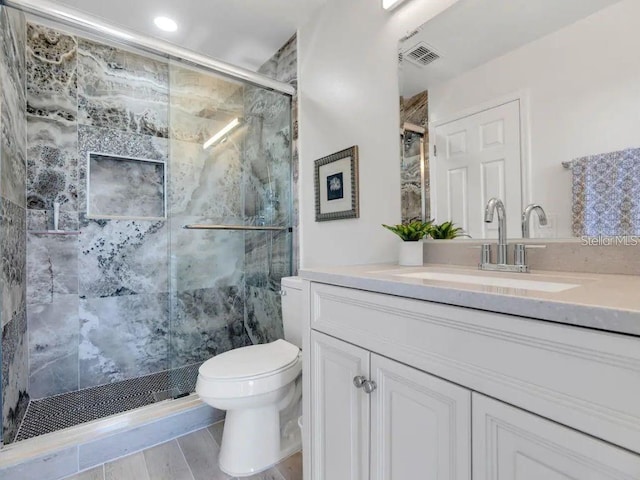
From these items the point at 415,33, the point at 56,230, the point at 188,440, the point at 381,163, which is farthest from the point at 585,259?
the point at 56,230

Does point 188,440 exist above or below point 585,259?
below

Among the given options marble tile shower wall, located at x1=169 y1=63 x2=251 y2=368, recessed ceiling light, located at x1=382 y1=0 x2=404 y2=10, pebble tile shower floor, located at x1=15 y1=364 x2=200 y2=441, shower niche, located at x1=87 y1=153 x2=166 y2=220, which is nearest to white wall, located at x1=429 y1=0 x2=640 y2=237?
recessed ceiling light, located at x1=382 y1=0 x2=404 y2=10

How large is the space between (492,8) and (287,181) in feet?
4.59

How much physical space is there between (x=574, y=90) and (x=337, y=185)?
1.07 m

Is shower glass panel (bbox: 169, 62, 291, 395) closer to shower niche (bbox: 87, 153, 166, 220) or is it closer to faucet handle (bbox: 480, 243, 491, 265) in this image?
shower niche (bbox: 87, 153, 166, 220)

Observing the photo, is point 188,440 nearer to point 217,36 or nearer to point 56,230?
point 56,230

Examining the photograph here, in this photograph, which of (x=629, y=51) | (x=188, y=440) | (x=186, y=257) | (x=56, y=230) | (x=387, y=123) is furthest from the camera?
(x=186, y=257)

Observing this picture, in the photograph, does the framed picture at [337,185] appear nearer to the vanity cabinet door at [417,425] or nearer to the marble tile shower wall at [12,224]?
the vanity cabinet door at [417,425]

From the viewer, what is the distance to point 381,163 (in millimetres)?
1552

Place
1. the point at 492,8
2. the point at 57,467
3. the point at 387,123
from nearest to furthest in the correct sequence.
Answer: the point at 492,8 → the point at 57,467 → the point at 387,123

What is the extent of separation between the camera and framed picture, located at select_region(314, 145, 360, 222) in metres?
1.69

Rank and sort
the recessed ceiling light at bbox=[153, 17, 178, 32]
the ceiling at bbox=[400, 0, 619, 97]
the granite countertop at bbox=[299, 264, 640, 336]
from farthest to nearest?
the recessed ceiling light at bbox=[153, 17, 178, 32] < the ceiling at bbox=[400, 0, 619, 97] < the granite countertop at bbox=[299, 264, 640, 336]

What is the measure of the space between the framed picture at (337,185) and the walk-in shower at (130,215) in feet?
1.11

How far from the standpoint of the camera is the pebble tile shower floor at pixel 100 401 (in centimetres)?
162
